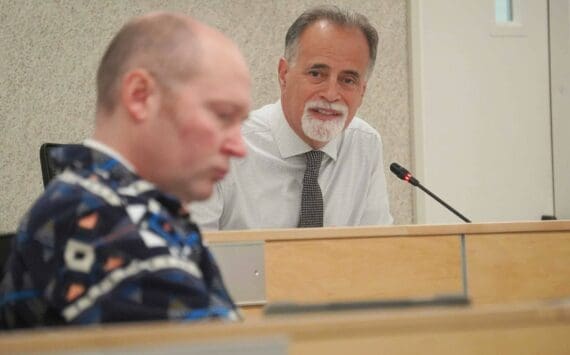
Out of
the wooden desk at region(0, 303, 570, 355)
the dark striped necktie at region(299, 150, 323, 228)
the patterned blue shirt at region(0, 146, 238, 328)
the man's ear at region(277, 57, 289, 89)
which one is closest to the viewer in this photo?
the wooden desk at region(0, 303, 570, 355)

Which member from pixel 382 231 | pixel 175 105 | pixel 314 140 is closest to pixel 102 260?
pixel 175 105

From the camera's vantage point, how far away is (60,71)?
316 centimetres

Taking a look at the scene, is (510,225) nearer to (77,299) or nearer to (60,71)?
(77,299)

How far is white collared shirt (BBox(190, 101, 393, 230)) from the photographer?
7.64 feet

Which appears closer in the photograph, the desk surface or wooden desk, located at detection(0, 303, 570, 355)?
wooden desk, located at detection(0, 303, 570, 355)

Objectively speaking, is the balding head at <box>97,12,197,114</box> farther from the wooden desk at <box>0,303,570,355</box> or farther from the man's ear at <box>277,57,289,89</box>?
the man's ear at <box>277,57,289,89</box>

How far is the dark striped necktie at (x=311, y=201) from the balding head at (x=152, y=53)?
1.42m

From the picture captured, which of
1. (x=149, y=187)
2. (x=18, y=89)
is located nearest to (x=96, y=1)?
(x=18, y=89)

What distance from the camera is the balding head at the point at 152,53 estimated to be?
865mm

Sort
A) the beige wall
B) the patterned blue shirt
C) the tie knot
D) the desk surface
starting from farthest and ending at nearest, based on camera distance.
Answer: the beige wall
the tie knot
the desk surface
the patterned blue shirt

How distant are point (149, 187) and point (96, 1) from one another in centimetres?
257

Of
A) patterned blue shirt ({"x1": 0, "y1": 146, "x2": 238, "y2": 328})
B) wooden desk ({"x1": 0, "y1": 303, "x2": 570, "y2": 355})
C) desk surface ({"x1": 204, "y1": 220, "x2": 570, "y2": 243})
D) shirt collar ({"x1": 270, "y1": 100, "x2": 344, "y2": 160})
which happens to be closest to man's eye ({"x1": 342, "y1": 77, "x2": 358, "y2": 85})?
shirt collar ({"x1": 270, "y1": 100, "x2": 344, "y2": 160})

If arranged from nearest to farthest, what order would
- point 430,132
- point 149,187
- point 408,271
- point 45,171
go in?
point 149,187
point 408,271
point 45,171
point 430,132

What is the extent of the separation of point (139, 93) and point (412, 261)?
3.21ft
